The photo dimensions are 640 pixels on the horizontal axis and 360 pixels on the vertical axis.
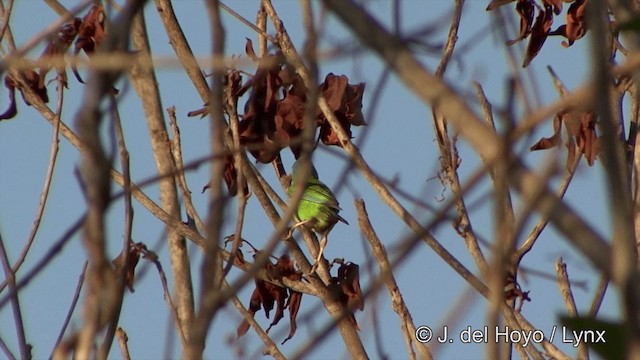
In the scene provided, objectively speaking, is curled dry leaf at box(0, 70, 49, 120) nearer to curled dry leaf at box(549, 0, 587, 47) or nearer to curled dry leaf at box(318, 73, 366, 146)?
curled dry leaf at box(318, 73, 366, 146)

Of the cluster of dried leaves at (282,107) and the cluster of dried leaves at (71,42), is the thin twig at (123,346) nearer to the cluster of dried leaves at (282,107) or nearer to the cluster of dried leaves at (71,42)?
the cluster of dried leaves at (282,107)

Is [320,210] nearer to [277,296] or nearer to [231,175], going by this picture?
[277,296]

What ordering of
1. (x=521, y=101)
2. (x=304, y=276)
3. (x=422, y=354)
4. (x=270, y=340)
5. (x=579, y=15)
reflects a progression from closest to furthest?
(x=521, y=101) → (x=422, y=354) → (x=270, y=340) → (x=579, y=15) → (x=304, y=276)

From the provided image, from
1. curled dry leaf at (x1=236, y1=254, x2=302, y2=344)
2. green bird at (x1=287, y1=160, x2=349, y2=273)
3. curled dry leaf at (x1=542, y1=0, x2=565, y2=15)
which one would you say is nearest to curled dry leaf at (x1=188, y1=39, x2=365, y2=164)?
curled dry leaf at (x1=236, y1=254, x2=302, y2=344)

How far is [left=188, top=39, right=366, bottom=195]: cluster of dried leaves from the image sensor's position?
3189mm

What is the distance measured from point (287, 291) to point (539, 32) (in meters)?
1.24

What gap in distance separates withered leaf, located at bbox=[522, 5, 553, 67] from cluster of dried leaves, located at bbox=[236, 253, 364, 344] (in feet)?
3.05

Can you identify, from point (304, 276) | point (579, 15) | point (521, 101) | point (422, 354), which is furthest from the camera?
point (304, 276)

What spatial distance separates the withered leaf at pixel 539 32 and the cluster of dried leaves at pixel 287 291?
0.93 meters

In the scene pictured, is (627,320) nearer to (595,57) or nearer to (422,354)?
(595,57)

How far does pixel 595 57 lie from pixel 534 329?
6.76 feet

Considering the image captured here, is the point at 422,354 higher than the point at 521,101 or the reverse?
the reverse

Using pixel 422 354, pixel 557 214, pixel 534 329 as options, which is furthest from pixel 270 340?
pixel 557 214

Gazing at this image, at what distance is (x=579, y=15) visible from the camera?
10.4ft
